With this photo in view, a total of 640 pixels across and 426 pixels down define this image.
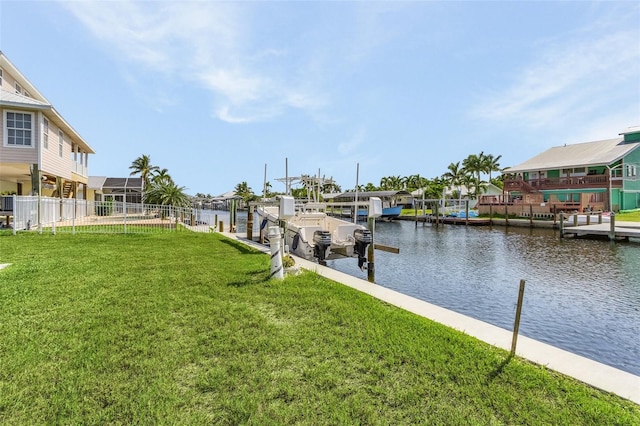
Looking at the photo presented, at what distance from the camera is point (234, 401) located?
3.04m

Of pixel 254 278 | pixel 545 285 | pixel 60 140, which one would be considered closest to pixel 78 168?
pixel 60 140

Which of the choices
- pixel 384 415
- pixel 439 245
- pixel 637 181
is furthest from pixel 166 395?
pixel 637 181

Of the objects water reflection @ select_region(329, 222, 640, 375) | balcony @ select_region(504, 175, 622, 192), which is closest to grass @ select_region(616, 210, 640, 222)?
balcony @ select_region(504, 175, 622, 192)

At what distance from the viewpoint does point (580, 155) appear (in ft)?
127

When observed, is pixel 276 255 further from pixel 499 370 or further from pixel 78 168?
pixel 78 168

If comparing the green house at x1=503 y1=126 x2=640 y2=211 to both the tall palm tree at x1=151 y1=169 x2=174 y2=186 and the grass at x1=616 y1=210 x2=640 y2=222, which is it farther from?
the tall palm tree at x1=151 y1=169 x2=174 y2=186

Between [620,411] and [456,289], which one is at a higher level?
[620,411]

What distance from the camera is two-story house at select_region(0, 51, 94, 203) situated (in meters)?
15.6

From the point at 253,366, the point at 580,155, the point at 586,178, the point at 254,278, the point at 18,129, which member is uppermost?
the point at 580,155

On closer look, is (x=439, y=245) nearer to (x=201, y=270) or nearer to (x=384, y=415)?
(x=201, y=270)

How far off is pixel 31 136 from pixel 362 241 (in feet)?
52.3

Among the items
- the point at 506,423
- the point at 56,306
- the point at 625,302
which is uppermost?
the point at 56,306

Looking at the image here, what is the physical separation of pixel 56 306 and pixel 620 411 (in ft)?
22.7

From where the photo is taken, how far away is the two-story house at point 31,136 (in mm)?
15602
